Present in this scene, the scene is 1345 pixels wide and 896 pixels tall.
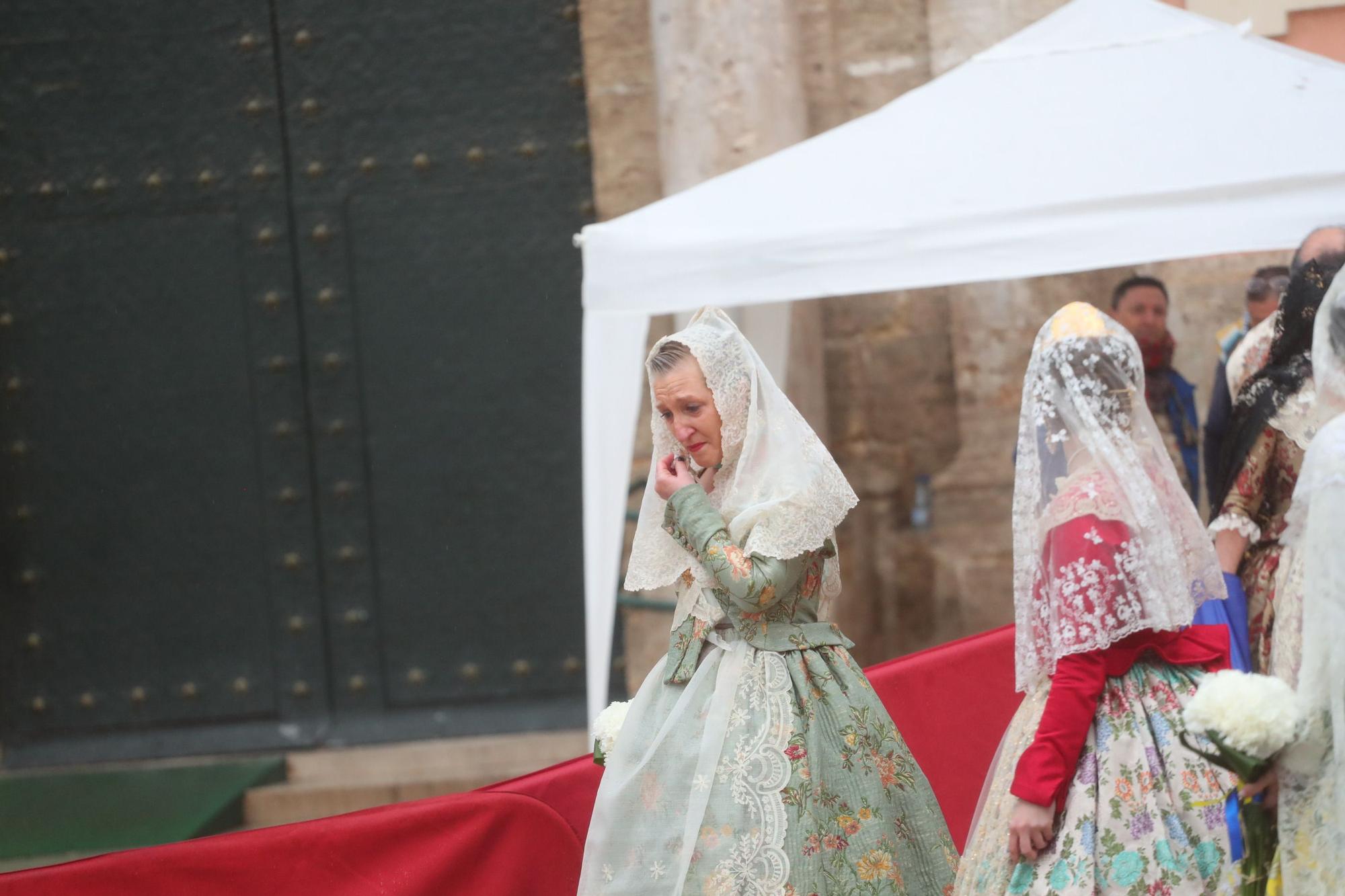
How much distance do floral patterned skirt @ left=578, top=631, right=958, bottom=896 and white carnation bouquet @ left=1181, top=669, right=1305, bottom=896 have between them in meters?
0.70

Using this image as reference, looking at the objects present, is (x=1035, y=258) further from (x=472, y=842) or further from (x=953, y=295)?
(x=472, y=842)

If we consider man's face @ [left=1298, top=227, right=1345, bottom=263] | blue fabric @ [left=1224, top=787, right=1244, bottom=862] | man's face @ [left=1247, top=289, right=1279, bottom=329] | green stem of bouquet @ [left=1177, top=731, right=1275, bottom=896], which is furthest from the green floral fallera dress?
man's face @ [left=1247, top=289, right=1279, bottom=329]

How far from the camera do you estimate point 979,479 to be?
567 cm

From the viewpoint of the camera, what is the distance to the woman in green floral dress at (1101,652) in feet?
7.61

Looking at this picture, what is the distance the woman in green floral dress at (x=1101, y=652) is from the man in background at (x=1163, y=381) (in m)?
2.46

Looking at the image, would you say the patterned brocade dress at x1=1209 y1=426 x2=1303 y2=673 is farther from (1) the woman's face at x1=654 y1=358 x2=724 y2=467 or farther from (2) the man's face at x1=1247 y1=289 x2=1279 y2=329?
(1) the woman's face at x1=654 y1=358 x2=724 y2=467

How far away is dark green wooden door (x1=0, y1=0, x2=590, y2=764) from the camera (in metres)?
6.05

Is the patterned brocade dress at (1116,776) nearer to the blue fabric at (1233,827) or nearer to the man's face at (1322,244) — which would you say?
the blue fabric at (1233,827)

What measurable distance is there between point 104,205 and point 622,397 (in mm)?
2953

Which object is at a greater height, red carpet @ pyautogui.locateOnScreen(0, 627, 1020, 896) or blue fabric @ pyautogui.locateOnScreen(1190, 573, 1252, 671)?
blue fabric @ pyautogui.locateOnScreen(1190, 573, 1252, 671)

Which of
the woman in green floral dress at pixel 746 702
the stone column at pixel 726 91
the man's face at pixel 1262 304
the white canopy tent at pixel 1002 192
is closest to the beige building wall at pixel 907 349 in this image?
the stone column at pixel 726 91

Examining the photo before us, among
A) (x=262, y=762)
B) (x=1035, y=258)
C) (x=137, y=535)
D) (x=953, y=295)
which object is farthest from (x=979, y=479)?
(x=137, y=535)

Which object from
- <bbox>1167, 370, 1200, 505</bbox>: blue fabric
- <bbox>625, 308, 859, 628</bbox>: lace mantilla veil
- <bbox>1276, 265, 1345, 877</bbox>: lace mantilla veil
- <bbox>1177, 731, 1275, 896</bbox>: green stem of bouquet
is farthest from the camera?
<bbox>1167, 370, 1200, 505</bbox>: blue fabric

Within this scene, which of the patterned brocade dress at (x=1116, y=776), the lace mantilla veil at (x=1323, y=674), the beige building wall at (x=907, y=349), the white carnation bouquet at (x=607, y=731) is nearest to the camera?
the lace mantilla veil at (x=1323, y=674)
